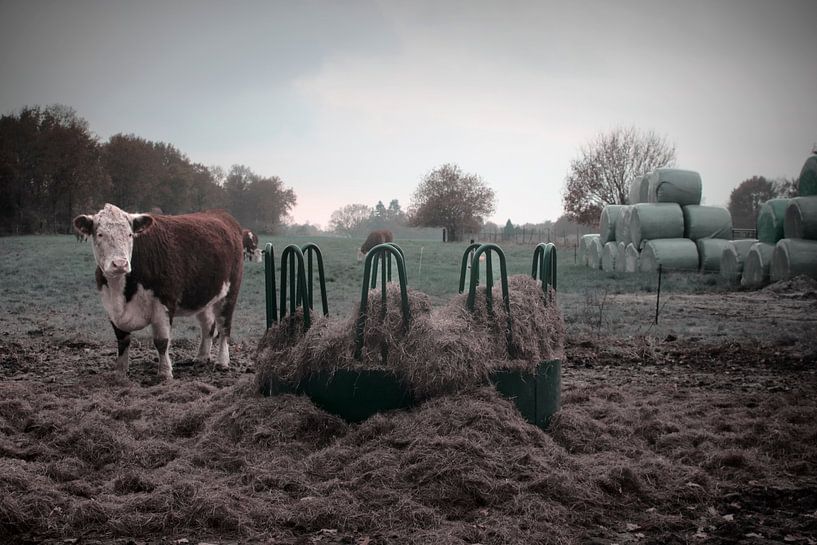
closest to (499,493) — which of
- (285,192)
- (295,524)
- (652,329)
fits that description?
(295,524)

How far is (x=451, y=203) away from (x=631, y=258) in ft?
24.1

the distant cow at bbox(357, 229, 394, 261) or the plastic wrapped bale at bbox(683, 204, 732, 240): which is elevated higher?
the plastic wrapped bale at bbox(683, 204, 732, 240)

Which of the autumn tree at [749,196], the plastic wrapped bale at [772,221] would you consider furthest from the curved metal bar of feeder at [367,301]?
the autumn tree at [749,196]

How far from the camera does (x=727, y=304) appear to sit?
14.9 metres

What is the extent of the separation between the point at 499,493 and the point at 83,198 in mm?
14932

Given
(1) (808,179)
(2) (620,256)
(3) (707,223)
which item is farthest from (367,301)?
(2) (620,256)

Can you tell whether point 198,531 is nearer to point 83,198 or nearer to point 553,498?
point 553,498

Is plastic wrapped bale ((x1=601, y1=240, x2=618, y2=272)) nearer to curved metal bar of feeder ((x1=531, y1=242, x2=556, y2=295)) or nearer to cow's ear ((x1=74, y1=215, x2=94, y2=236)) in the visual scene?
curved metal bar of feeder ((x1=531, y1=242, x2=556, y2=295))

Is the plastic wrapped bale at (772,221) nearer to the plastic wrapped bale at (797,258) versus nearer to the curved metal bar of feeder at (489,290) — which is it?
the plastic wrapped bale at (797,258)

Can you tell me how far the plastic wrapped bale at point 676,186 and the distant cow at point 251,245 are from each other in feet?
40.1

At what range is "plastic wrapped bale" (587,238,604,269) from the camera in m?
25.0

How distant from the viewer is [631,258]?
70.8 ft

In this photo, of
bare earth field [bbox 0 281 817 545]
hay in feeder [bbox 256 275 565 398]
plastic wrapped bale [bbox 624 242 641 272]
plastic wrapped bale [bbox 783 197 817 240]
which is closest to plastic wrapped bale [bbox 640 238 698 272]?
plastic wrapped bale [bbox 624 242 641 272]

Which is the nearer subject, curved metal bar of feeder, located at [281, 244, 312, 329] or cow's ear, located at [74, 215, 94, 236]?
curved metal bar of feeder, located at [281, 244, 312, 329]
